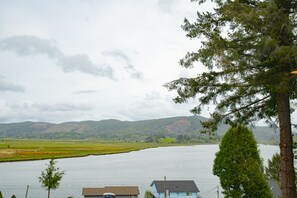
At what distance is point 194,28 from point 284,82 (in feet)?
11.9

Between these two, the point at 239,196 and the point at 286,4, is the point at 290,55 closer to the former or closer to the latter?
the point at 286,4

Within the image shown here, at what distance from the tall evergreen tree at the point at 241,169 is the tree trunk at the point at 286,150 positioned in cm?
1937

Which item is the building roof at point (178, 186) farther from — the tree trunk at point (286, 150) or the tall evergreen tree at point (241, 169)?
the tree trunk at point (286, 150)

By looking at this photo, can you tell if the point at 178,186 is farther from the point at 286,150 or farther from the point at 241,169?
the point at 286,150

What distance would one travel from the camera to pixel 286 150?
10.6 meters

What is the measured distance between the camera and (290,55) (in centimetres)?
945

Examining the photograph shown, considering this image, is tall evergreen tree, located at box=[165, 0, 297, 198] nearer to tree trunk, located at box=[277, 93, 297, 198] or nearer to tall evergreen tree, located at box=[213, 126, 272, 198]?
tree trunk, located at box=[277, 93, 297, 198]

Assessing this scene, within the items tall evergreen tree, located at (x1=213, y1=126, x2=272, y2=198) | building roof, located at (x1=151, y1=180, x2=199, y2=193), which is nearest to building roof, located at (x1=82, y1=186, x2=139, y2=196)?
building roof, located at (x1=151, y1=180, x2=199, y2=193)

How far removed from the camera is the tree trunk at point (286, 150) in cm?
1052

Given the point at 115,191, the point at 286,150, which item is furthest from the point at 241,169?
the point at 115,191

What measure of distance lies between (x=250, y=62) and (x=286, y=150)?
305 cm

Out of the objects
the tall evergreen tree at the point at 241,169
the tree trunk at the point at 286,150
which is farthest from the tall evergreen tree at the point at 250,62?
the tall evergreen tree at the point at 241,169

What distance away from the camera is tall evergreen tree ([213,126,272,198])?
1204 inches

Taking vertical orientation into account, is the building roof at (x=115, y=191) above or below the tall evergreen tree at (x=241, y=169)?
below
